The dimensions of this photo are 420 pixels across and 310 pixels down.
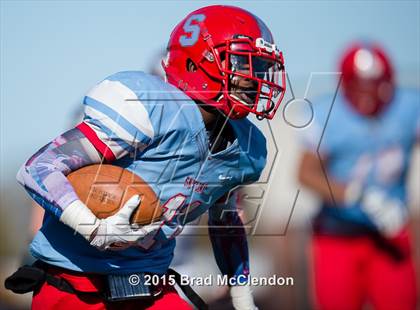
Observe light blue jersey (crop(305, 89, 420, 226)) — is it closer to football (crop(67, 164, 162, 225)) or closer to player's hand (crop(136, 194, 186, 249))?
player's hand (crop(136, 194, 186, 249))

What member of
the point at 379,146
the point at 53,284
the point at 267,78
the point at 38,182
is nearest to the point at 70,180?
the point at 38,182

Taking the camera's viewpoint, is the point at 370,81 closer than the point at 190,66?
Yes

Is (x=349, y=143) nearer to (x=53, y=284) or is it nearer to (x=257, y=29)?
(x=257, y=29)

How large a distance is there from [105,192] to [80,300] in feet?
1.26

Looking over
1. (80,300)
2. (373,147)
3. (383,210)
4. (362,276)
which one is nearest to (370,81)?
(373,147)

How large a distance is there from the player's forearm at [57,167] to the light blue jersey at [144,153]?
0.09ft

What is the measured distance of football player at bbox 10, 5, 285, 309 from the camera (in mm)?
2045

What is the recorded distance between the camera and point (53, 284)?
220 cm

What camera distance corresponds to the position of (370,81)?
2.23 meters

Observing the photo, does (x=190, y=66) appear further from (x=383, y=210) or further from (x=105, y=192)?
(x=383, y=210)

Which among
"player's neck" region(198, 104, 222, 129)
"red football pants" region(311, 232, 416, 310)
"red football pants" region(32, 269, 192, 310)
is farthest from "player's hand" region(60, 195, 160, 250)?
"red football pants" region(311, 232, 416, 310)

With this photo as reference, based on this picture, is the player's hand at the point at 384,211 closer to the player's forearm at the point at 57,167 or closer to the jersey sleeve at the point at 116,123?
the jersey sleeve at the point at 116,123

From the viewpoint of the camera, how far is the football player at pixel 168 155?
2045 millimetres

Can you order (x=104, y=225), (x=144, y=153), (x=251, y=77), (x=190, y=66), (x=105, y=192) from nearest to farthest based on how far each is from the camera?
(x=104, y=225), (x=105, y=192), (x=144, y=153), (x=251, y=77), (x=190, y=66)
